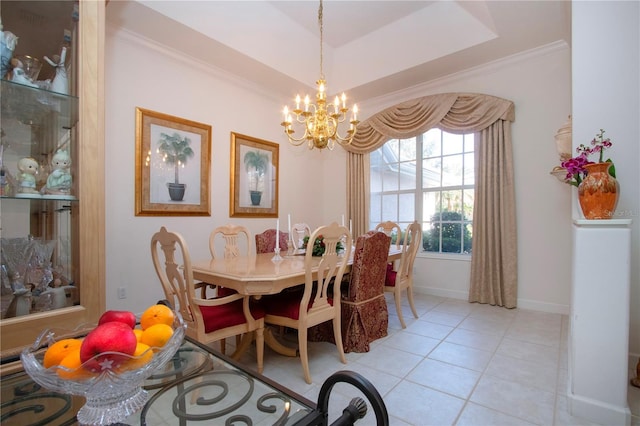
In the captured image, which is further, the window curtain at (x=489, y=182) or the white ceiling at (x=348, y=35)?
the window curtain at (x=489, y=182)

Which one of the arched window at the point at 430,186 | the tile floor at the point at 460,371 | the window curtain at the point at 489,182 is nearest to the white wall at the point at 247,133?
the window curtain at the point at 489,182

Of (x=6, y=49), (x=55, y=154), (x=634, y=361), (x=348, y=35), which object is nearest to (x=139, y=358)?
(x=55, y=154)

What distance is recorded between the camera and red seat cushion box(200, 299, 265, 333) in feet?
5.96

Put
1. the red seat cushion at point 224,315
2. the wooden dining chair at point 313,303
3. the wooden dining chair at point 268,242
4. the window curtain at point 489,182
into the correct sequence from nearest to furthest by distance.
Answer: the red seat cushion at point 224,315 → the wooden dining chair at point 313,303 → the wooden dining chair at point 268,242 → the window curtain at point 489,182

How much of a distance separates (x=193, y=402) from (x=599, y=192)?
6.77ft

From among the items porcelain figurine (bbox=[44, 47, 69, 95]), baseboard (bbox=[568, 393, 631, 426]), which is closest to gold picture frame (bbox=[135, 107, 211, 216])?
porcelain figurine (bbox=[44, 47, 69, 95])

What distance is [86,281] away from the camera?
5.31 ft

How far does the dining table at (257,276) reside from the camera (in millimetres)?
1766

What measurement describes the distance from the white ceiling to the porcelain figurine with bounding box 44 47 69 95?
4.20ft

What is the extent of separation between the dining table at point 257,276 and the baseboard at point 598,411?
1495 mm

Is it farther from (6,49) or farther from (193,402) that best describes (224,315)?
(6,49)

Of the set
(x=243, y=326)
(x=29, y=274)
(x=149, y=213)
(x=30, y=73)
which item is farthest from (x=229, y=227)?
(x=30, y=73)

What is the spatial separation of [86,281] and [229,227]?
4.42 ft

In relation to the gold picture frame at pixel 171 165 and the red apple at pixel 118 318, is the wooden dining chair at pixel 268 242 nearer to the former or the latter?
the gold picture frame at pixel 171 165
